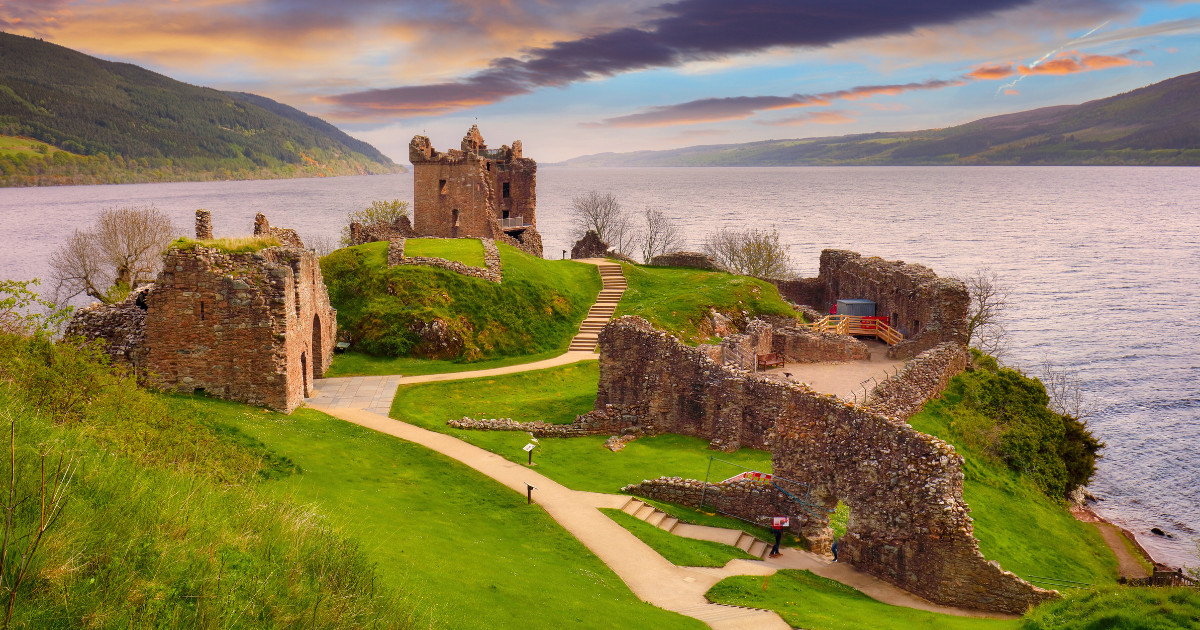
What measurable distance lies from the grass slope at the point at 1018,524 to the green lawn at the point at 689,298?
16.8 meters

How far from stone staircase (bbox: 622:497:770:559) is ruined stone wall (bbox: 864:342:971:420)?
8056 millimetres

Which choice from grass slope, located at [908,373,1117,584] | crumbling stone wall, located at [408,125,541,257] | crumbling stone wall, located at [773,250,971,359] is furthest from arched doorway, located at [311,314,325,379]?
crumbling stone wall, located at [773,250,971,359]

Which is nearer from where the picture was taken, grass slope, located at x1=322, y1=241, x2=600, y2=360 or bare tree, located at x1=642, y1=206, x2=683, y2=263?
grass slope, located at x1=322, y1=241, x2=600, y2=360

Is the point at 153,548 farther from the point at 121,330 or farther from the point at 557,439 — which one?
the point at 557,439

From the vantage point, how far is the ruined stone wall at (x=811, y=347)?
42156 millimetres

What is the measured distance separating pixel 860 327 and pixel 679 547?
3336 cm

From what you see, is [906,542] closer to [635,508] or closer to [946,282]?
[635,508]

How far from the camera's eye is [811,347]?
42188 mm

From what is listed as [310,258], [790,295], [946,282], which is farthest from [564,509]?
[790,295]

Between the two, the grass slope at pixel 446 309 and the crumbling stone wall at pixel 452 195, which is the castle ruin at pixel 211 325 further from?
the crumbling stone wall at pixel 452 195

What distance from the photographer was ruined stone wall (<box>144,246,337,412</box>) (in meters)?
25.9

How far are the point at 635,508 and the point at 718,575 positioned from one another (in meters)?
4.70

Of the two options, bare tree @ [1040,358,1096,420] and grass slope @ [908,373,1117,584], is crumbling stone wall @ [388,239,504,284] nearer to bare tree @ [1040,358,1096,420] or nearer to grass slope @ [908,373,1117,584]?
grass slope @ [908,373,1117,584]

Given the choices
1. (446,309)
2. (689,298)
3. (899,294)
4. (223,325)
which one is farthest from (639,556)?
(899,294)
